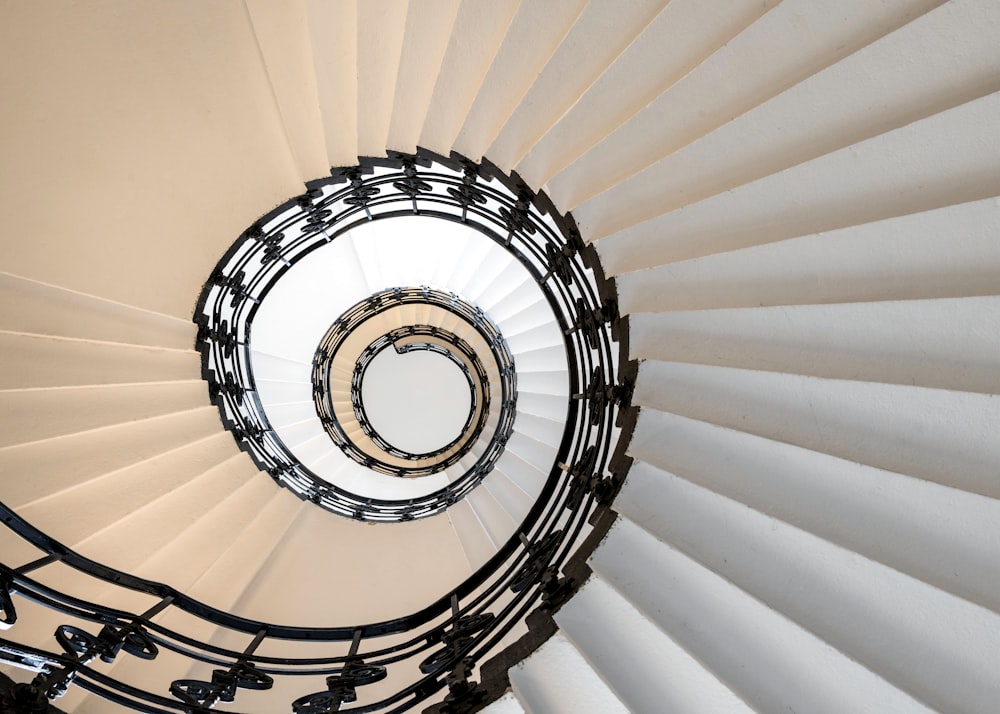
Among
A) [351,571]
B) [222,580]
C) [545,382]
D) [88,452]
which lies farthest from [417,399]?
[88,452]

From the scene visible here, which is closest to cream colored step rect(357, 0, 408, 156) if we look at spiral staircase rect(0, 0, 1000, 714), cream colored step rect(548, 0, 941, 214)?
spiral staircase rect(0, 0, 1000, 714)

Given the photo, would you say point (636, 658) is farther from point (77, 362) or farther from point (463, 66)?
point (77, 362)

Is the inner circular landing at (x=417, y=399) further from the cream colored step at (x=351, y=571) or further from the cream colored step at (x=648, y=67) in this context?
the cream colored step at (x=648, y=67)

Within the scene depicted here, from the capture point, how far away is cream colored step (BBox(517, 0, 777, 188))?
297 centimetres

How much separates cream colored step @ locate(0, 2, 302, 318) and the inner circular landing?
7156mm

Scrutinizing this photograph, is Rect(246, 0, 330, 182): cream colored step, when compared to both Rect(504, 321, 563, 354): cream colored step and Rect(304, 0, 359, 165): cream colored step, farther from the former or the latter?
Rect(504, 321, 563, 354): cream colored step

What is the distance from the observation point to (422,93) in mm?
4461

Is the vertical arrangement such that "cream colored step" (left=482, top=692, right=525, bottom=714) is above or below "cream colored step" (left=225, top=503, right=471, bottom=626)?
below

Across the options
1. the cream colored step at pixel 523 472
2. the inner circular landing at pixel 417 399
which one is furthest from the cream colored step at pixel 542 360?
the inner circular landing at pixel 417 399

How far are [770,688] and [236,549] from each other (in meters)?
5.22

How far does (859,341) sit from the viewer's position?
2.91m

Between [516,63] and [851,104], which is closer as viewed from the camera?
[851,104]

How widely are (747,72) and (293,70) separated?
3.24 metres

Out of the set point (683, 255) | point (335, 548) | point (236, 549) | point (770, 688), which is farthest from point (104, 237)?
point (770, 688)
